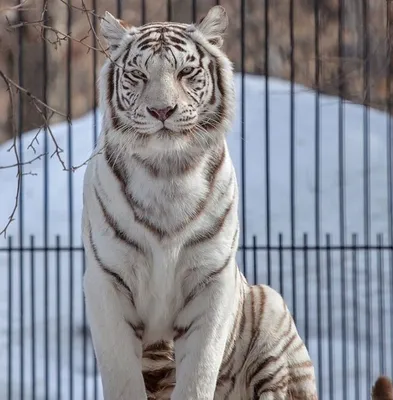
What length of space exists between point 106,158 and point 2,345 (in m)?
7.76

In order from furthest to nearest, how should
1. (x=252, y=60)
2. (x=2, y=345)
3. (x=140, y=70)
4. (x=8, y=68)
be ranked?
1. (x=252, y=60)
2. (x=8, y=68)
3. (x=2, y=345)
4. (x=140, y=70)

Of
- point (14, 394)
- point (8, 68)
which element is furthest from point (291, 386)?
point (8, 68)

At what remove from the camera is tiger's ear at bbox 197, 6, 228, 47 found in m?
3.76

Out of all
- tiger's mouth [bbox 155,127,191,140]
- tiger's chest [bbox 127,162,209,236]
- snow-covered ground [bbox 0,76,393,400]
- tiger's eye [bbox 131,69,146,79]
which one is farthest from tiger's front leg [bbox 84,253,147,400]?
snow-covered ground [bbox 0,76,393,400]

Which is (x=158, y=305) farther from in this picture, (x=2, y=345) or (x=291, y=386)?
(x=2, y=345)

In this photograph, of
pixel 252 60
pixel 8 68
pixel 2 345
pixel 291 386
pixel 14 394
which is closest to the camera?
pixel 291 386

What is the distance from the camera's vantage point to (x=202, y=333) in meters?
3.67

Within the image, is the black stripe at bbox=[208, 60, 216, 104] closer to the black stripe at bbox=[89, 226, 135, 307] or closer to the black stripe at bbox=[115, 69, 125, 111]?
the black stripe at bbox=[115, 69, 125, 111]

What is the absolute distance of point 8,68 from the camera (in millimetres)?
14461

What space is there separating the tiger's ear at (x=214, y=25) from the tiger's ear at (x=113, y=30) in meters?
0.27

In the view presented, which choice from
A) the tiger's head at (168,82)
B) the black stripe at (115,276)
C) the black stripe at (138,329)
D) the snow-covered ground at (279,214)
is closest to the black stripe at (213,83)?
the tiger's head at (168,82)

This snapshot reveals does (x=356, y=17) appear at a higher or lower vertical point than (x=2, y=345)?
higher

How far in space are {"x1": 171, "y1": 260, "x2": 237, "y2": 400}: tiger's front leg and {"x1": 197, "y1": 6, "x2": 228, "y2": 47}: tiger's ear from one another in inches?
31.5

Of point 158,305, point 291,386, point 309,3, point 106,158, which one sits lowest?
point 291,386
